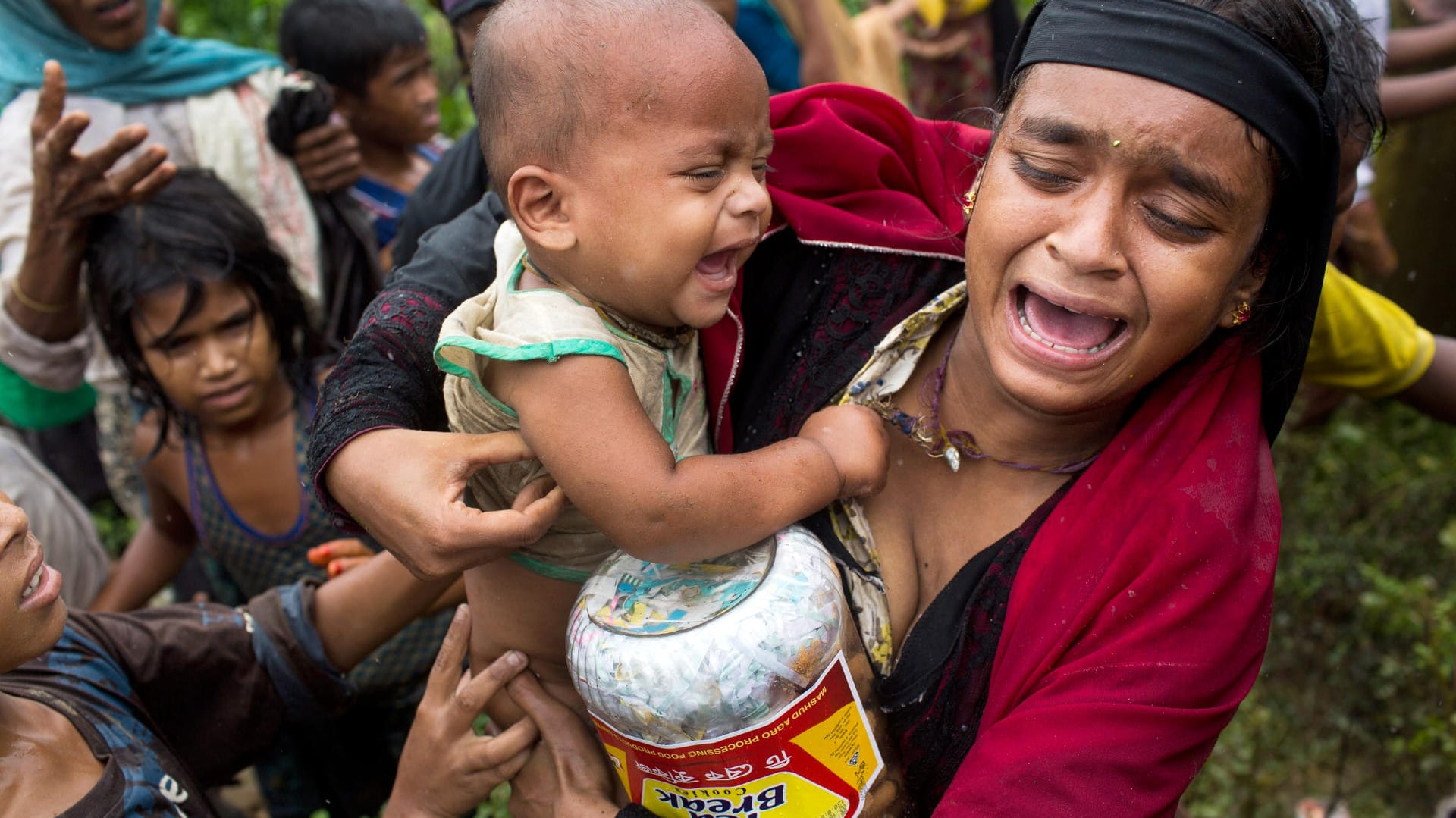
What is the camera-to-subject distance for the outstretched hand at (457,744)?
205 cm

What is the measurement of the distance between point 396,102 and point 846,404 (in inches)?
117

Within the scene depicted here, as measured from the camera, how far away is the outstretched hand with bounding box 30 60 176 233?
294 centimetres

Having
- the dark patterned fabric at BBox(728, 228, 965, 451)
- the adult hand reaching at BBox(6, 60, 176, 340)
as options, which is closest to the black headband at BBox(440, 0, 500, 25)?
the adult hand reaching at BBox(6, 60, 176, 340)

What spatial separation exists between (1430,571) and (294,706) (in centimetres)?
443

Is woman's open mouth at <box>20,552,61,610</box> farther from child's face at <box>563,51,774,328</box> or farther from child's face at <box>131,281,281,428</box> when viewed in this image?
child's face at <box>131,281,281,428</box>

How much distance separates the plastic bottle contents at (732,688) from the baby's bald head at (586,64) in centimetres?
66

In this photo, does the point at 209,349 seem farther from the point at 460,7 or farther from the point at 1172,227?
the point at 1172,227

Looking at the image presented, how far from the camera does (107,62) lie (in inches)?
148

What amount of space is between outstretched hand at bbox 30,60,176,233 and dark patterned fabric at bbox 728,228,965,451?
5.86ft

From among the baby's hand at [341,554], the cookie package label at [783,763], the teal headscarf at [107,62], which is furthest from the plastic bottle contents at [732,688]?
the teal headscarf at [107,62]

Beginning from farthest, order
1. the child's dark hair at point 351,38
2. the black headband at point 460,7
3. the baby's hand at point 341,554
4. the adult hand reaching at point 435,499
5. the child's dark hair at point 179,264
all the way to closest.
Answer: the child's dark hair at point 351,38, the black headband at point 460,7, the child's dark hair at point 179,264, the baby's hand at point 341,554, the adult hand reaching at point 435,499

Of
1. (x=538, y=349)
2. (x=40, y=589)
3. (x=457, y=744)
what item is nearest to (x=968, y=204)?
(x=538, y=349)

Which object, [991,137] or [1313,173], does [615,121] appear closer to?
[991,137]

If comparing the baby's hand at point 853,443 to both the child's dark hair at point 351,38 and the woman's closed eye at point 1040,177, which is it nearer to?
the woman's closed eye at point 1040,177
